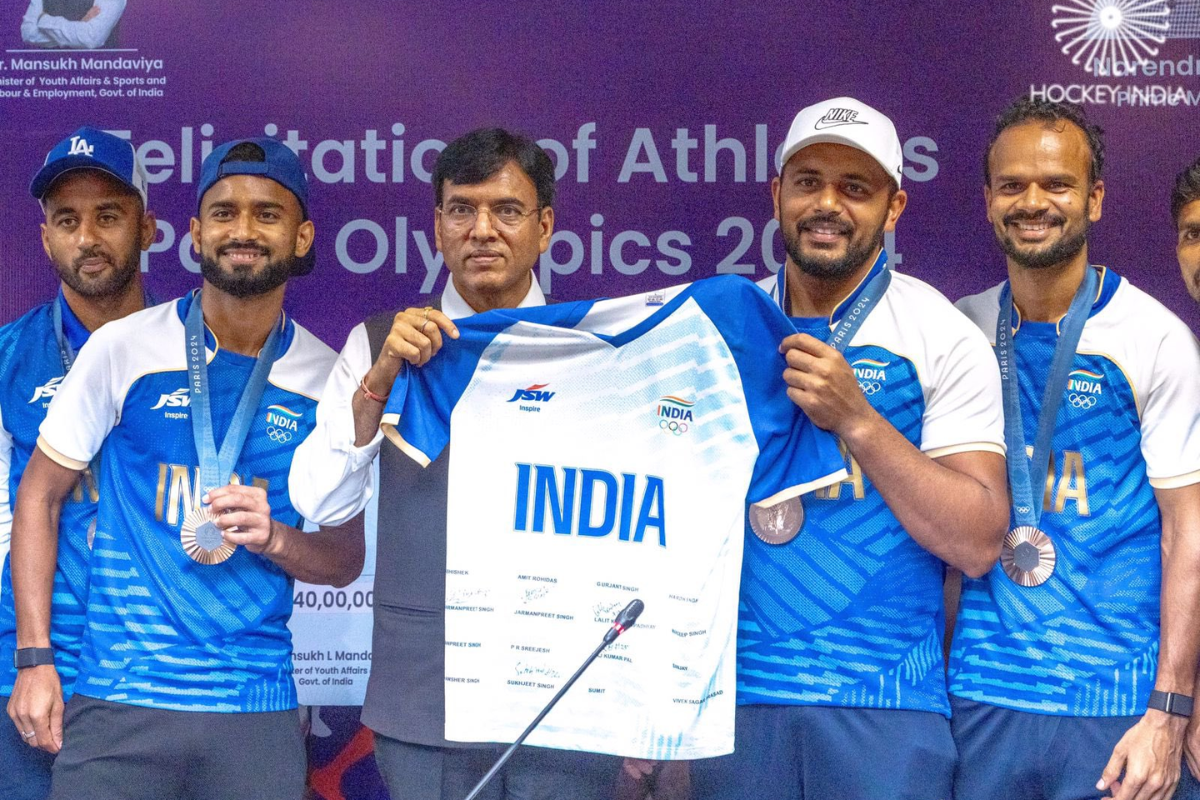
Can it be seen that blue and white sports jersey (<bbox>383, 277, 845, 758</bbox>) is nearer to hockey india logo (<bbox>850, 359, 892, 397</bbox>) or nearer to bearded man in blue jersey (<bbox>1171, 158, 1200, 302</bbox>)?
hockey india logo (<bbox>850, 359, 892, 397</bbox>)

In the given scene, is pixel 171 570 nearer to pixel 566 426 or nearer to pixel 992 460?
pixel 566 426

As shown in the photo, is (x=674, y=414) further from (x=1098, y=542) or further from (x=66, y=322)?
(x=66, y=322)

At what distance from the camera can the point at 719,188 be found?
3988 millimetres

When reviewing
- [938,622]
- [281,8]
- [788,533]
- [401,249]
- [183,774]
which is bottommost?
[183,774]

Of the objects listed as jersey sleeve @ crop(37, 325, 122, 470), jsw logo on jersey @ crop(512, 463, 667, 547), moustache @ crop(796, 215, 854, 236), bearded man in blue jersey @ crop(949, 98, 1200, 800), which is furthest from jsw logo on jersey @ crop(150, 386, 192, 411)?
bearded man in blue jersey @ crop(949, 98, 1200, 800)

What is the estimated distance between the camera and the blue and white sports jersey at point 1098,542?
2811 mm

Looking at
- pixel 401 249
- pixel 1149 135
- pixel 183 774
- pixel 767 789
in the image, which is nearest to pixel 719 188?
pixel 401 249

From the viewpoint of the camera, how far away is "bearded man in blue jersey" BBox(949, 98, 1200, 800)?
278 cm

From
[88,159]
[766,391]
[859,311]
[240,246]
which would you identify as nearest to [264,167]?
[240,246]

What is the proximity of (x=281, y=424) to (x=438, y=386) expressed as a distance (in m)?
0.58

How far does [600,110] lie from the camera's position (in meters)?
4.01

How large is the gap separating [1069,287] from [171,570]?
2165 mm

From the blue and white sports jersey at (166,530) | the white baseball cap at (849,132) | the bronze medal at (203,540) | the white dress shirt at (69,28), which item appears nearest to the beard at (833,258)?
the white baseball cap at (849,132)

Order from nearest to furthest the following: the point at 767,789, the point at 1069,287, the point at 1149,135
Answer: the point at 767,789, the point at 1069,287, the point at 1149,135
